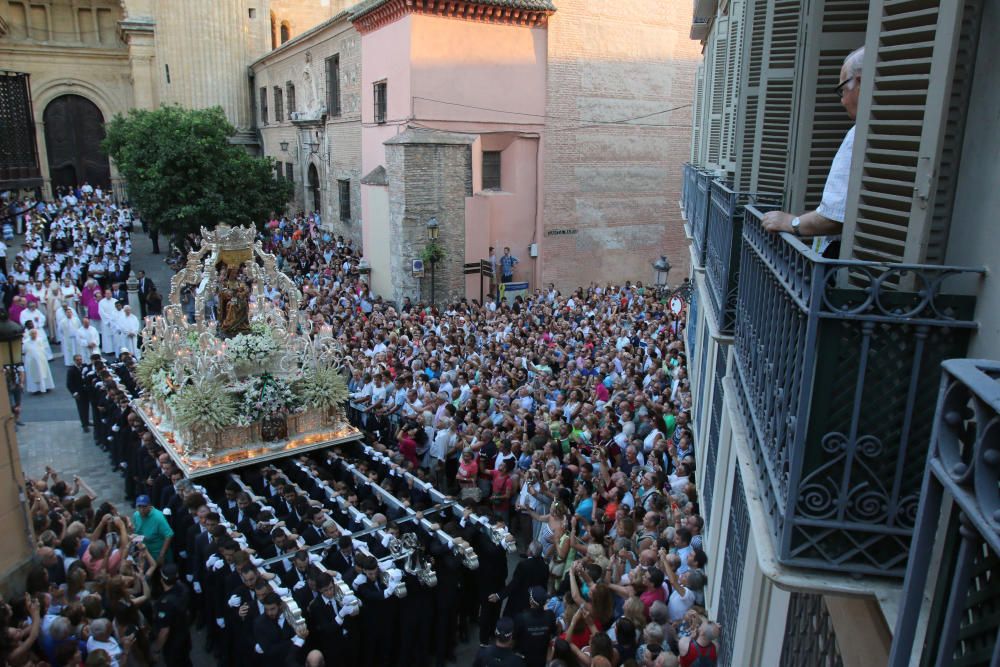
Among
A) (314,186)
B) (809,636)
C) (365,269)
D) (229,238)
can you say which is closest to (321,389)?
(229,238)

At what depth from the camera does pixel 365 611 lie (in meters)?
7.78

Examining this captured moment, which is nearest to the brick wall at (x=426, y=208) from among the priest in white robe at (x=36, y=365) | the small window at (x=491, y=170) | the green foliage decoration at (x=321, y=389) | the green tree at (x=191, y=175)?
the small window at (x=491, y=170)

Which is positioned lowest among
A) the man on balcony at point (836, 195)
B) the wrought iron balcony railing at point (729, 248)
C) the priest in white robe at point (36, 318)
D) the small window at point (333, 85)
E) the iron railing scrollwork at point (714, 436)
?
the priest in white robe at point (36, 318)

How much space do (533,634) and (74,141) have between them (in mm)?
44399

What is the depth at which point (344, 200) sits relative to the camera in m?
29.7

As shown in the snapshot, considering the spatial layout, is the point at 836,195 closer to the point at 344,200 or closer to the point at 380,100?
the point at 380,100

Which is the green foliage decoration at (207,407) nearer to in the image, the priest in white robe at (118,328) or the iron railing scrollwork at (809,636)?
the priest in white robe at (118,328)

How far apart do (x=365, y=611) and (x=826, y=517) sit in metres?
5.89

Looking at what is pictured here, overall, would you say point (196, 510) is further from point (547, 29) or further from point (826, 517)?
point (547, 29)

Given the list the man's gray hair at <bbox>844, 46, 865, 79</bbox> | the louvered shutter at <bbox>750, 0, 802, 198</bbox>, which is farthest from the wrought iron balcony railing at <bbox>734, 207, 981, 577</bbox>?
the louvered shutter at <bbox>750, 0, 802, 198</bbox>

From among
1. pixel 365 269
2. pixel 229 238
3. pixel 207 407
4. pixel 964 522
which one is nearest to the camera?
pixel 964 522

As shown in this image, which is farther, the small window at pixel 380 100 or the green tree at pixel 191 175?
the green tree at pixel 191 175

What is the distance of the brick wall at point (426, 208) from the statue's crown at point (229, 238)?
361 inches

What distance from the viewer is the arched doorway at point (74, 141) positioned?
4156cm
